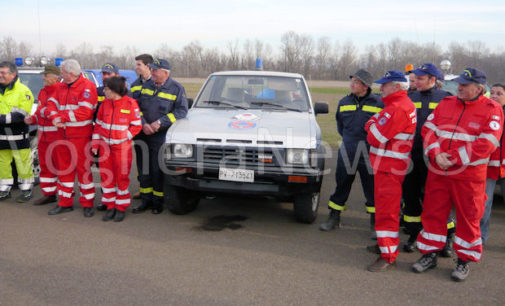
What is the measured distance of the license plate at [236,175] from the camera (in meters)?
4.66

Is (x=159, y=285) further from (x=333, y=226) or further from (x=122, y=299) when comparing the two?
(x=333, y=226)

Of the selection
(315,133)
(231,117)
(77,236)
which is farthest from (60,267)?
(315,133)

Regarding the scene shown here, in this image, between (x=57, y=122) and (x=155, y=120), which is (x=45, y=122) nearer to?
(x=57, y=122)

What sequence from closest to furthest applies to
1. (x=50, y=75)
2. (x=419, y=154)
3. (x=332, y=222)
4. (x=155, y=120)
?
(x=419, y=154) < (x=332, y=222) < (x=155, y=120) < (x=50, y=75)

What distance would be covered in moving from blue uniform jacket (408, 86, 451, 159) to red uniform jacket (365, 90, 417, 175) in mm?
469

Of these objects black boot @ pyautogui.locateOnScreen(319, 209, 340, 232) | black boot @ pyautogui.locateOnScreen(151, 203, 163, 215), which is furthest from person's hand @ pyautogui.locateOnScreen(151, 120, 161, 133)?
black boot @ pyautogui.locateOnScreen(319, 209, 340, 232)

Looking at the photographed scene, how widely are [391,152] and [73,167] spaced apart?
3.95 metres

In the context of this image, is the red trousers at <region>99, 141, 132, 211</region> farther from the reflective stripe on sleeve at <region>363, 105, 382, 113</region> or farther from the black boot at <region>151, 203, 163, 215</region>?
the reflective stripe on sleeve at <region>363, 105, 382, 113</region>

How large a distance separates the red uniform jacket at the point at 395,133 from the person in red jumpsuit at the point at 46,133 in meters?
4.05

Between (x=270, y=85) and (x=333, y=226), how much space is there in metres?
2.16

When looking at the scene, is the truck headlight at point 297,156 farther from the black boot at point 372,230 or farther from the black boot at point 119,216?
the black boot at point 119,216

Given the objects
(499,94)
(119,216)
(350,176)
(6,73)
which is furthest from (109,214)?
(499,94)

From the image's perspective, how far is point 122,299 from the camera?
3346mm

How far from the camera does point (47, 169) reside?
18.9ft
